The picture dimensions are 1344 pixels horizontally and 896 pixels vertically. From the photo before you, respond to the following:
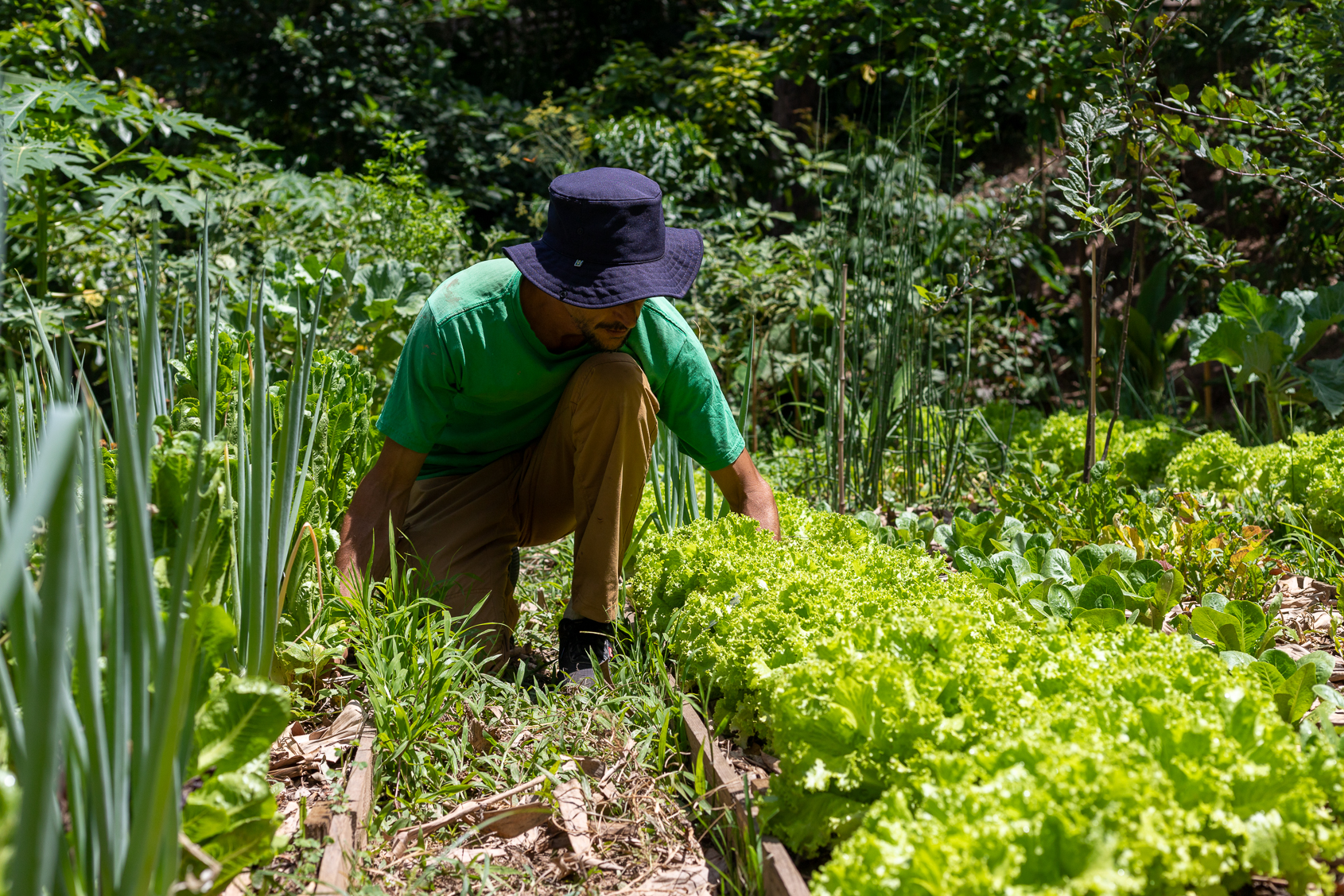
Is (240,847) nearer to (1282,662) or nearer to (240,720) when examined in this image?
(240,720)

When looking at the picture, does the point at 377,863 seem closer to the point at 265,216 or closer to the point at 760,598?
the point at 760,598

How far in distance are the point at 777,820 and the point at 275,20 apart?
7276mm

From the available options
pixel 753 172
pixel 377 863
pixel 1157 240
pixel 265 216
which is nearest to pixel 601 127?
pixel 753 172

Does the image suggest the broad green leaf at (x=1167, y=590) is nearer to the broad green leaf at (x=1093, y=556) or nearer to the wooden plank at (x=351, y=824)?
the broad green leaf at (x=1093, y=556)

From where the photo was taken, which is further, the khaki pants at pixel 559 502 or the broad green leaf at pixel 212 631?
the khaki pants at pixel 559 502

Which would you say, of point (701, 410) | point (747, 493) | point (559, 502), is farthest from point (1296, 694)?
point (559, 502)

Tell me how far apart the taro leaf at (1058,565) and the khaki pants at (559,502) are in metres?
0.95

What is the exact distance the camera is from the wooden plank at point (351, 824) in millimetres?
1402

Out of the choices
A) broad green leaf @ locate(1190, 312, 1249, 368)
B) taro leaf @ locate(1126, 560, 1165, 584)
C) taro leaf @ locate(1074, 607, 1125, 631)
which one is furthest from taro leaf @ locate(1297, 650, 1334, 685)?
broad green leaf @ locate(1190, 312, 1249, 368)

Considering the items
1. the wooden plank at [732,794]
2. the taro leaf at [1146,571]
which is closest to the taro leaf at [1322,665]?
the taro leaf at [1146,571]

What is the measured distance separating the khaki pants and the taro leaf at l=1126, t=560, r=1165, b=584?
3.63ft

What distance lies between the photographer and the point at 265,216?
4.46 metres

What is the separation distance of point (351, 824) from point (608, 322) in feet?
3.78

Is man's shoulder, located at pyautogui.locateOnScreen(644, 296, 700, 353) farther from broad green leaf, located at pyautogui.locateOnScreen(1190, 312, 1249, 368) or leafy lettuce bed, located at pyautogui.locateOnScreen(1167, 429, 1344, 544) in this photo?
broad green leaf, located at pyautogui.locateOnScreen(1190, 312, 1249, 368)
